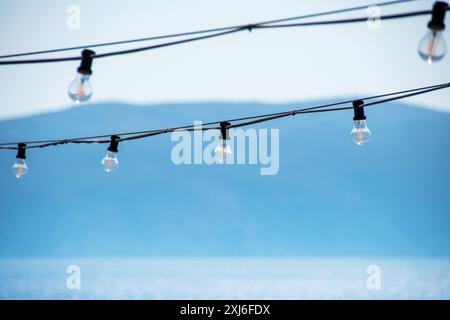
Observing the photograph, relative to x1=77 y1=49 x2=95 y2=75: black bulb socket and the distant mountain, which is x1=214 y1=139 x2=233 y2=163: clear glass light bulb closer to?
x1=77 y1=49 x2=95 y2=75: black bulb socket

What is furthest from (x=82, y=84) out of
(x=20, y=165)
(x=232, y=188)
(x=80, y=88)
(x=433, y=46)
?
(x=232, y=188)

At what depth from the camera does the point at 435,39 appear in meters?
1.99

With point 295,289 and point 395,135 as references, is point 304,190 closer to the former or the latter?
point 395,135

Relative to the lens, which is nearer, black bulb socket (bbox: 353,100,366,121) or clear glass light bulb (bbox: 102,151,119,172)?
black bulb socket (bbox: 353,100,366,121)

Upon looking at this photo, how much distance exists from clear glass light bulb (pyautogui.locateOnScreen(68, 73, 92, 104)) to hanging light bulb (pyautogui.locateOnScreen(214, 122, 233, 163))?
3.16ft

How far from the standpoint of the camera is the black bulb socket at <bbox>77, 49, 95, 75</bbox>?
239 centimetres

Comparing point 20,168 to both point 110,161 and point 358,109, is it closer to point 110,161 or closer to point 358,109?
point 110,161

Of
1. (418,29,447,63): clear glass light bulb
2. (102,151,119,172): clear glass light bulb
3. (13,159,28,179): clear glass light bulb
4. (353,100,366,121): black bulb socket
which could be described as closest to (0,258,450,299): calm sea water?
(13,159,28,179): clear glass light bulb

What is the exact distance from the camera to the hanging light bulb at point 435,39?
1.93m

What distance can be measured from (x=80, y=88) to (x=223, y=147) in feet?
3.43

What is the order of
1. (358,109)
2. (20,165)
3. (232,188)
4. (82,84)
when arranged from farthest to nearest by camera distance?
(232,188)
(20,165)
(358,109)
(82,84)
